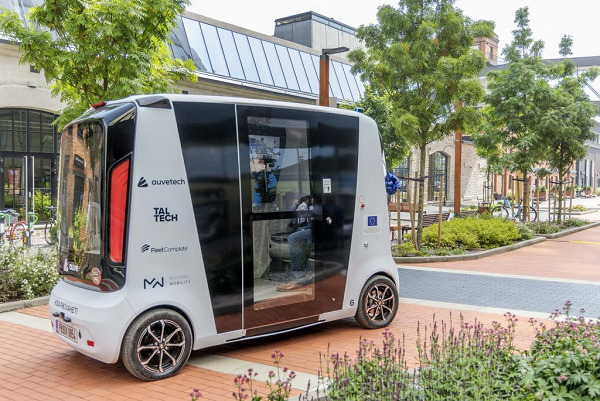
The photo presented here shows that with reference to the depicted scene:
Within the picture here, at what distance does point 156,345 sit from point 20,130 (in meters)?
16.0

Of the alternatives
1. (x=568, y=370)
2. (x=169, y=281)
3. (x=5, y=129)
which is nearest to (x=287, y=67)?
(x=5, y=129)

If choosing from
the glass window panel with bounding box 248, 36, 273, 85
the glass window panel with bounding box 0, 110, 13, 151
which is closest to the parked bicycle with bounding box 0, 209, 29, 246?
the glass window panel with bounding box 0, 110, 13, 151

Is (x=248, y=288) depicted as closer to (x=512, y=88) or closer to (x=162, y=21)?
(x=162, y=21)

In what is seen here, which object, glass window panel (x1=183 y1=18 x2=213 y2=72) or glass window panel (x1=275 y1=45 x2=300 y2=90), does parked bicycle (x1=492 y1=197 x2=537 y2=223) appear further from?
glass window panel (x1=183 y1=18 x2=213 y2=72)

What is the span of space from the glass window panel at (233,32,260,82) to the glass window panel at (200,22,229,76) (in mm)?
1199

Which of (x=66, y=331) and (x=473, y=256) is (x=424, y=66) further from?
(x=66, y=331)

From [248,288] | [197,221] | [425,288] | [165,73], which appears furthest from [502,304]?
[165,73]

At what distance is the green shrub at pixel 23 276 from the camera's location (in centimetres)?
883

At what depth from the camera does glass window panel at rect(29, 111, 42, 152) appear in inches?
768

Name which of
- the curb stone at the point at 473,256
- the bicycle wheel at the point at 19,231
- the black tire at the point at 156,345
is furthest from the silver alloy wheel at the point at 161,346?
the bicycle wheel at the point at 19,231

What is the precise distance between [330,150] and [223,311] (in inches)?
87.5

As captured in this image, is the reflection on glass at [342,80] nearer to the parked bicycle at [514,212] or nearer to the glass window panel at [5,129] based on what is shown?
the parked bicycle at [514,212]

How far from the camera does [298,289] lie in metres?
6.61

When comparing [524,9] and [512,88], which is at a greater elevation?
[524,9]
